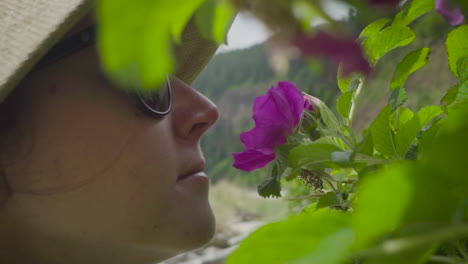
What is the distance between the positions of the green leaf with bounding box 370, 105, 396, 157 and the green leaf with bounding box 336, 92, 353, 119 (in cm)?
6

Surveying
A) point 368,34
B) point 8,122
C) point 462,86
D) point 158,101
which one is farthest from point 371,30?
point 8,122

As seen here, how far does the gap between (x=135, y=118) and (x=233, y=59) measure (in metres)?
6.92

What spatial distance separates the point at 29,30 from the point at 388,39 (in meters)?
0.42

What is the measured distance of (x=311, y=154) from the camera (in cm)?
28

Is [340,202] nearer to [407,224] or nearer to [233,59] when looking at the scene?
[407,224]

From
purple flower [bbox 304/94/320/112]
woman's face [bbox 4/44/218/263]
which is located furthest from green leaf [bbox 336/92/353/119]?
woman's face [bbox 4/44/218/263]

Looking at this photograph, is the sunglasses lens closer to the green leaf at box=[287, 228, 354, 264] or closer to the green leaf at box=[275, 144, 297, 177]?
the green leaf at box=[275, 144, 297, 177]

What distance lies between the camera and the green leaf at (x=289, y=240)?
17cm

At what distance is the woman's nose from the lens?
2.24ft

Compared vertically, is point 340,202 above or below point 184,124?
above

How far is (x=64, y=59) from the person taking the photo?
64cm

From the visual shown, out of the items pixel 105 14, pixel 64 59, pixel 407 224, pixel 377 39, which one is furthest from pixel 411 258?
pixel 64 59

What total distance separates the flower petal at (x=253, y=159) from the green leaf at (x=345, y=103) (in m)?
0.07

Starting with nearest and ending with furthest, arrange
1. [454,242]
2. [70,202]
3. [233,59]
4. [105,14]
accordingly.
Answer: [105,14]
[454,242]
[70,202]
[233,59]
